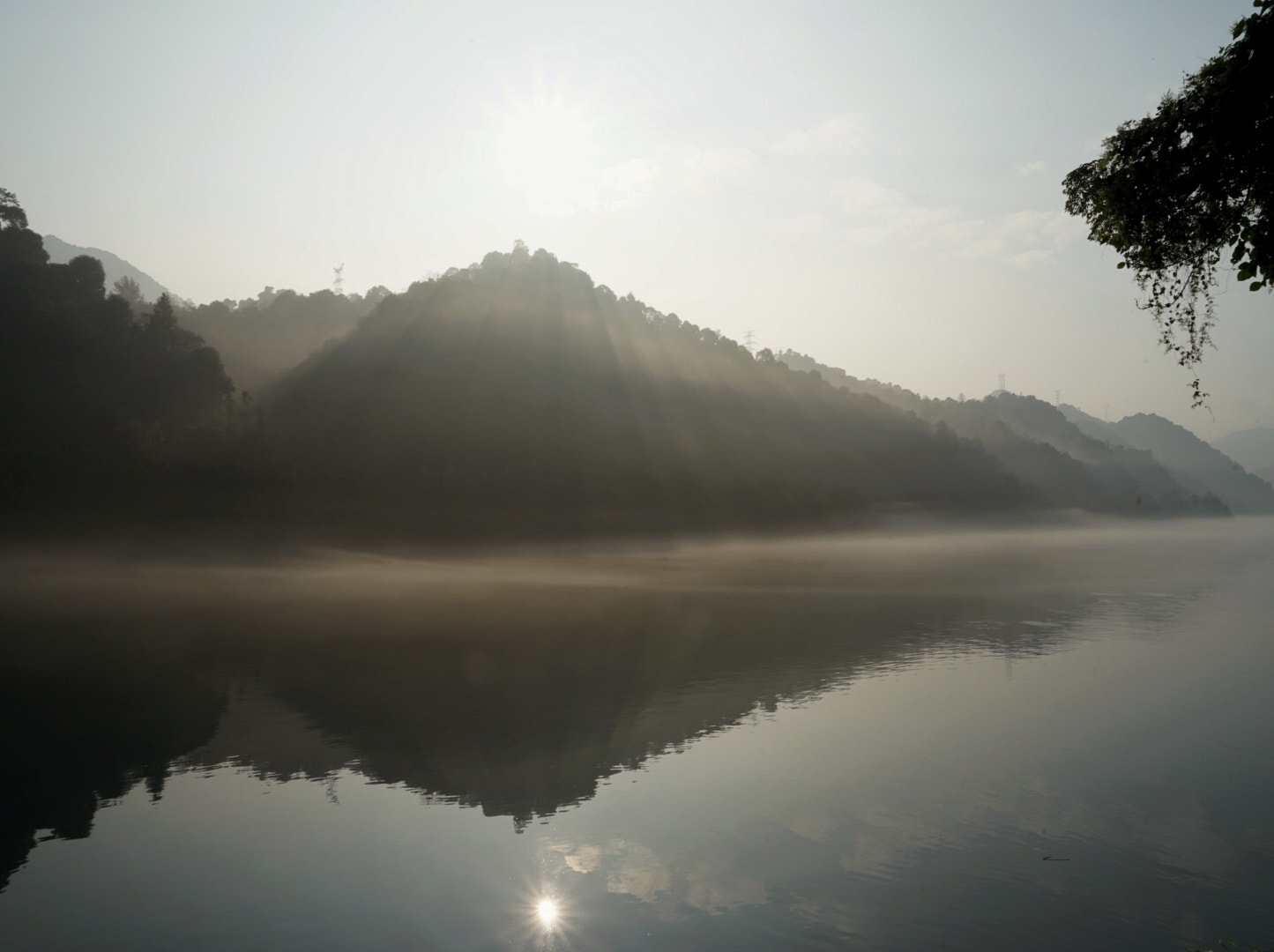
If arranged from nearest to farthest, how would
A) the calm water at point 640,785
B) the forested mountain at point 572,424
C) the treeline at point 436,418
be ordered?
the calm water at point 640,785 < the treeline at point 436,418 < the forested mountain at point 572,424

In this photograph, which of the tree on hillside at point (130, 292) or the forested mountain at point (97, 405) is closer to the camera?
the forested mountain at point (97, 405)

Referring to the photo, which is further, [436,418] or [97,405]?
[436,418]

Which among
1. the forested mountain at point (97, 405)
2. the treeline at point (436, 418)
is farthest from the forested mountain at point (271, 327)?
the forested mountain at point (97, 405)

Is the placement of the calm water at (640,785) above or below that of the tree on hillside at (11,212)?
below

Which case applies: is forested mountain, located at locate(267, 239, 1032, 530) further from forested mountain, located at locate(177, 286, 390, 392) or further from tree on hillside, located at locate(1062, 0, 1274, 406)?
tree on hillside, located at locate(1062, 0, 1274, 406)

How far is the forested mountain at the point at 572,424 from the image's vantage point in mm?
111188

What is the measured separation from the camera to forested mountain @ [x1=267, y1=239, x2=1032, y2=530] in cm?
11119

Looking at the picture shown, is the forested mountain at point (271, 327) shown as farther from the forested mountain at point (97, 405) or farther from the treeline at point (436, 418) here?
the forested mountain at point (97, 405)

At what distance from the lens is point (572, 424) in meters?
138

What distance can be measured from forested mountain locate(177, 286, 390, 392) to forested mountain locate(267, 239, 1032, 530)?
8543 millimetres

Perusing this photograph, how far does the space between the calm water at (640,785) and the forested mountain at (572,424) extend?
68.6 m

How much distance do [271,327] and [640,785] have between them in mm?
153009

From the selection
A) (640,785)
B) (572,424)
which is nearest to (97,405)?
(640,785)

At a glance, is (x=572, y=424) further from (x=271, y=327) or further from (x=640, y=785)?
(x=640, y=785)
